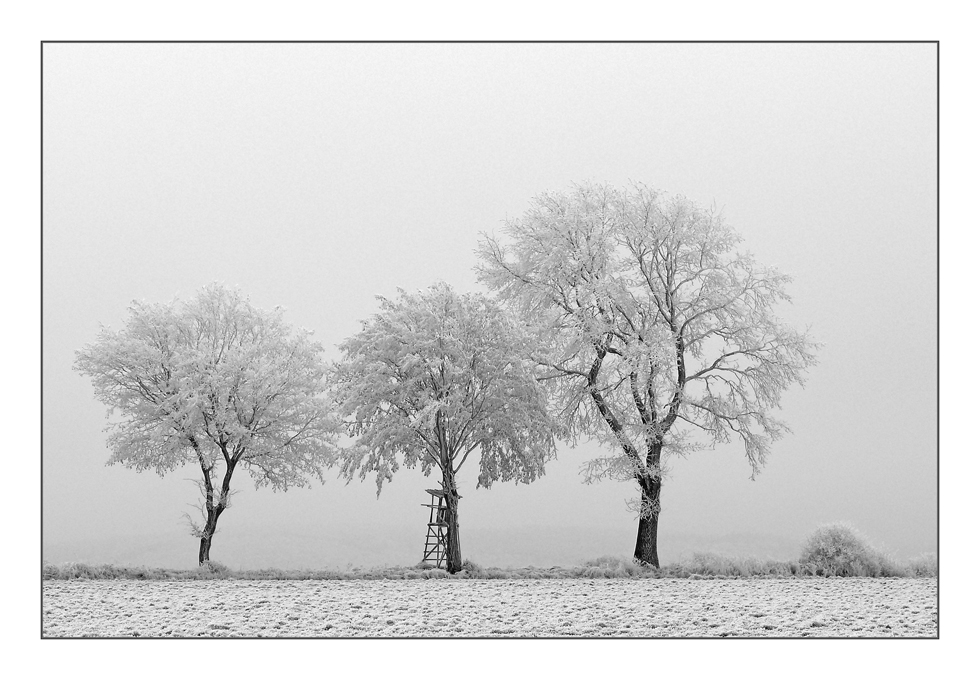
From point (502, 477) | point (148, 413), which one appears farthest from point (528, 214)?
point (148, 413)

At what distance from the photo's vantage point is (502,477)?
951 inches

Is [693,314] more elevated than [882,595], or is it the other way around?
[693,314]

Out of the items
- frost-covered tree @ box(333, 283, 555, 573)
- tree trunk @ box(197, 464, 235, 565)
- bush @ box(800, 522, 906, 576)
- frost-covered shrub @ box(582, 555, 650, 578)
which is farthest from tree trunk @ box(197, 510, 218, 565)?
bush @ box(800, 522, 906, 576)

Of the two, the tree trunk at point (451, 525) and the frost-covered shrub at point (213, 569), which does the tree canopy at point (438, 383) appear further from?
the frost-covered shrub at point (213, 569)

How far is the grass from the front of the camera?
22.5 metres

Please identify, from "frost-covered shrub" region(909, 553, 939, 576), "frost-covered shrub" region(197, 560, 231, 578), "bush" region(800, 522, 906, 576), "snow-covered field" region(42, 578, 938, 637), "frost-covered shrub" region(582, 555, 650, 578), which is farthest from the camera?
"bush" region(800, 522, 906, 576)

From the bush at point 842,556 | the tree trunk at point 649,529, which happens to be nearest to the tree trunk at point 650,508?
the tree trunk at point 649,529

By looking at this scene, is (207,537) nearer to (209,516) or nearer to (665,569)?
(209,516)

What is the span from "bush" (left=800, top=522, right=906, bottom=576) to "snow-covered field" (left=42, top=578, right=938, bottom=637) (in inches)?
63.5

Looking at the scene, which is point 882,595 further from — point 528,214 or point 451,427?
point 528,214

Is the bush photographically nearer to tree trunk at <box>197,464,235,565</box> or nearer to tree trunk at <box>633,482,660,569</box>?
tree trunk at <box>633,482,660,569</box>

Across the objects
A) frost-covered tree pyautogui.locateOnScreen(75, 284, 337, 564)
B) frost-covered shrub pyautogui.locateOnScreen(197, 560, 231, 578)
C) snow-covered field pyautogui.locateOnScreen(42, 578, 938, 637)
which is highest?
frost-covered tree pyautogui.locateOnScreen(75, 284, 337, 564)

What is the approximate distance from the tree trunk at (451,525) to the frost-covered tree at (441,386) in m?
0.02

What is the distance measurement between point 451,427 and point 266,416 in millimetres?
4935
